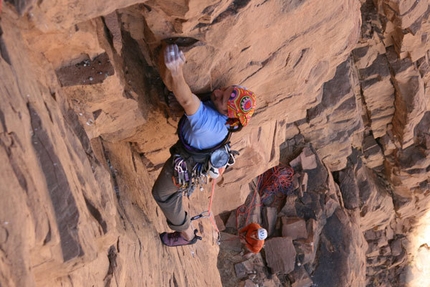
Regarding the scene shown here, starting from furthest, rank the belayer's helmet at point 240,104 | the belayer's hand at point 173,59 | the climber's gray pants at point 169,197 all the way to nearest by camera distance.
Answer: the climber's gray pants at point 169,197 < the belayer's helmet at point 240,104 < the belayer's hand at point 173,59

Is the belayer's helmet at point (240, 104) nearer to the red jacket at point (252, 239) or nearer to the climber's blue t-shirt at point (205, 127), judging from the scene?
the climber's blue t-shirt at point (205, 127)

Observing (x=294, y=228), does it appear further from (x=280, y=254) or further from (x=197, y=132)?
(x=197, y=132)

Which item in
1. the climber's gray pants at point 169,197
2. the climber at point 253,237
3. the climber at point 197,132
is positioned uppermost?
the climber at point 197,132

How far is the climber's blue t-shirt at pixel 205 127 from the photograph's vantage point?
348 centimetres

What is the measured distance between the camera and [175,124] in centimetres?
421

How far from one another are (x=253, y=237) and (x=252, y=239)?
46 millimetres

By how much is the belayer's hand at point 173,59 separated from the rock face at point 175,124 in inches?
4.9

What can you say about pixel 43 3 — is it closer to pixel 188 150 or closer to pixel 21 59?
pixel 21 59

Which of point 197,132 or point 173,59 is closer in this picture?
point 173,59

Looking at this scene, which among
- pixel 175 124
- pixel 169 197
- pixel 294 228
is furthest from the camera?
pixel 294 228

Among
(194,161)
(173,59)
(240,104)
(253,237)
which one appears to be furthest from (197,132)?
(253,237)

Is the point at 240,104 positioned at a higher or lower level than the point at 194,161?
higher

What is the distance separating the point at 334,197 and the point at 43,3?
22.3 ft

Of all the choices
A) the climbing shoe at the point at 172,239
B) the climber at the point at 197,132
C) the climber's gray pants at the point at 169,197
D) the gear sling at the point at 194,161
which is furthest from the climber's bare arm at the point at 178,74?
the climbing shoe at the point at 172,239
